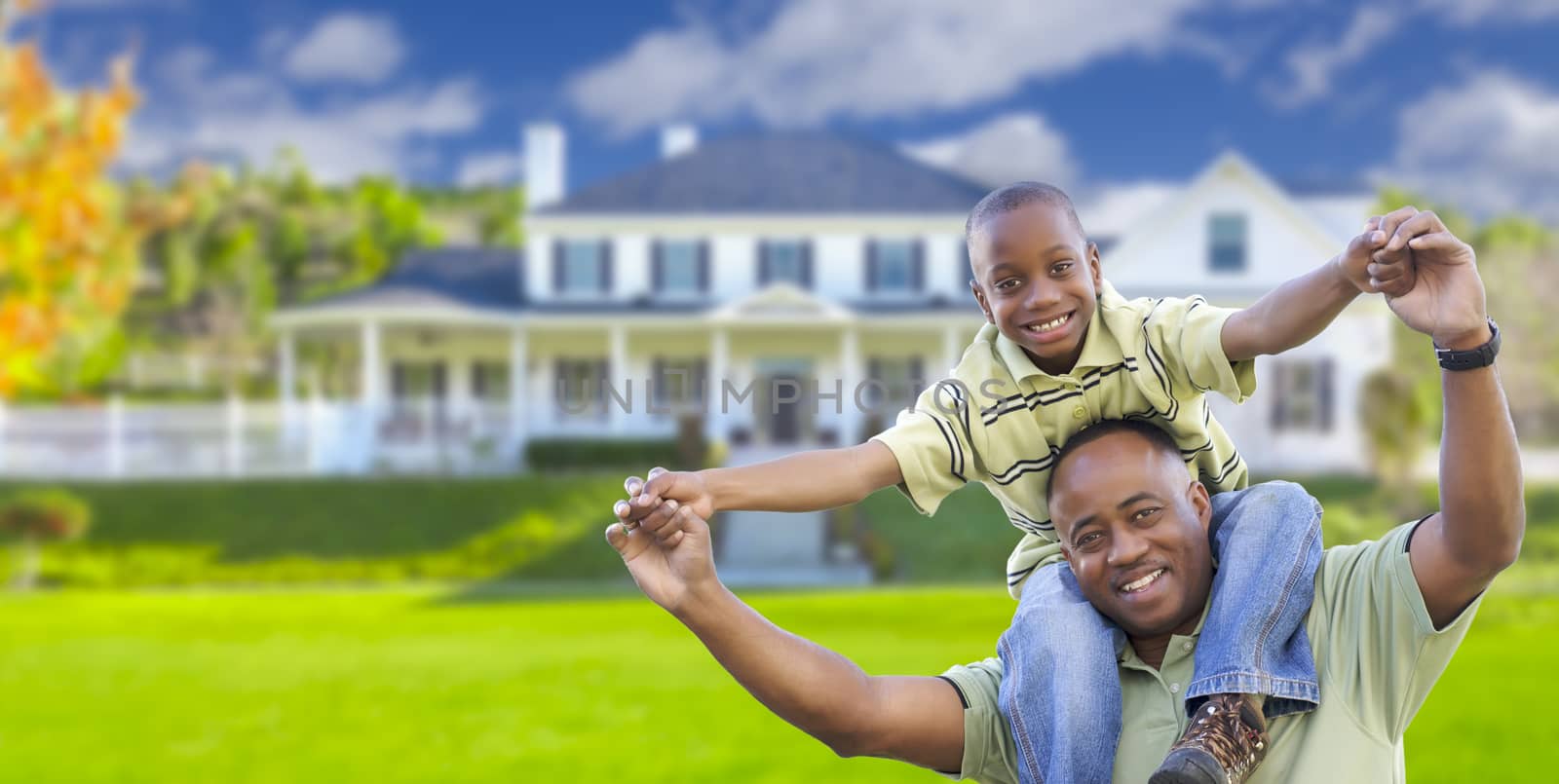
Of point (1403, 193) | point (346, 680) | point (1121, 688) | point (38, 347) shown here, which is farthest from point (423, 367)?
point (1121, 688)

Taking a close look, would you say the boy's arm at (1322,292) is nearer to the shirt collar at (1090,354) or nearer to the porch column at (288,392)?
the shirt collar at (1090,354)

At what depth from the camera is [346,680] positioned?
10.8 m

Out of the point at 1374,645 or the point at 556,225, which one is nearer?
the point at 1374,645

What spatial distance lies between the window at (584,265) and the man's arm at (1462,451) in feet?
77.4

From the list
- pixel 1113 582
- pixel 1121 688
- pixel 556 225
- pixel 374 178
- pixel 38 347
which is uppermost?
pixel 374 178

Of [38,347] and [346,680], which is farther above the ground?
[38,347]

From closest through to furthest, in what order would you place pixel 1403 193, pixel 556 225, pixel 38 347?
1. pixel 38 347
2. pixel 556 225
3. pixel 1403 193

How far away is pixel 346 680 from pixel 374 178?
126 ft

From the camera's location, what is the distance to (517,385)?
24.3m

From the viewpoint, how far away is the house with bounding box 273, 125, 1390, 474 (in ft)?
73.0

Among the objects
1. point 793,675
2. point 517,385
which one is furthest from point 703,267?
point 793,675

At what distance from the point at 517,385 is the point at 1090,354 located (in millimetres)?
22806

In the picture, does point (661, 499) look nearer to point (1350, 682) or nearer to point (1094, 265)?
point (1094, 265)

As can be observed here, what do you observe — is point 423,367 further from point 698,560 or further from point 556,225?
point 698,560
